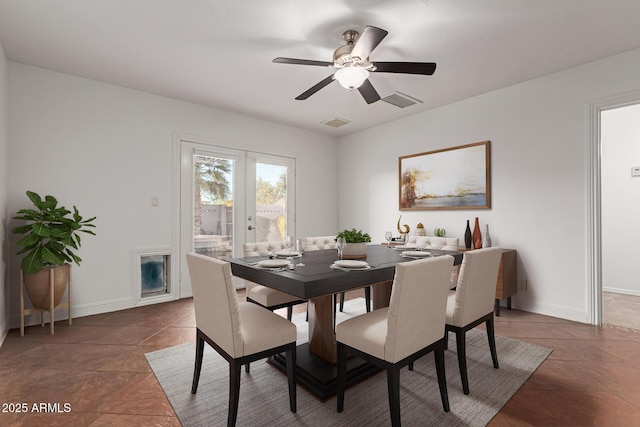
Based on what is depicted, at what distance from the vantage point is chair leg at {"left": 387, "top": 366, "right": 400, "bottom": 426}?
1.50 meters

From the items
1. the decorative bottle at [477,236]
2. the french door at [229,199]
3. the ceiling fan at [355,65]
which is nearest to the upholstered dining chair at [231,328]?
the ceiling fan at [355,65]

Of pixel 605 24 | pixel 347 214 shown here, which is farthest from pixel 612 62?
pixel 347 214

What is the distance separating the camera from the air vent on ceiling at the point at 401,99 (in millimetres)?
3820

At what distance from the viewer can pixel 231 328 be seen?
1.59 meters

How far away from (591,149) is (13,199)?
5829 millimetres

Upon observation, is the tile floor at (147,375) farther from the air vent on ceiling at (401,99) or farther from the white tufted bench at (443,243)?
the air vent on ceiling at (401,99)

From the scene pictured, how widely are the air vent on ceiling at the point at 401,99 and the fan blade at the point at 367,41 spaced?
1.59 meters

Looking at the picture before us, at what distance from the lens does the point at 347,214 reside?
593cm

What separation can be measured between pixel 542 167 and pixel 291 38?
9.90 feet

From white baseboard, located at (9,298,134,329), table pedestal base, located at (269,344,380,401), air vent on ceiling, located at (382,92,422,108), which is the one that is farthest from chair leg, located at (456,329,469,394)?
white baseboard, located at (9,298,134,329)

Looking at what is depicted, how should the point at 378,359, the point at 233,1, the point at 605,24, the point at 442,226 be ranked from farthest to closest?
1. the point at 442,226
2. the point at 605,24
3. the point at 233,1
4. the point at 378,359

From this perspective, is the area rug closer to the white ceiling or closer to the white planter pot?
the white planter pot

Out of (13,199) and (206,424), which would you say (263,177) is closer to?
(13,199)

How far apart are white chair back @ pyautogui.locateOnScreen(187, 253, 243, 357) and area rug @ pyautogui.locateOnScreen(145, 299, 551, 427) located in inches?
16.6
